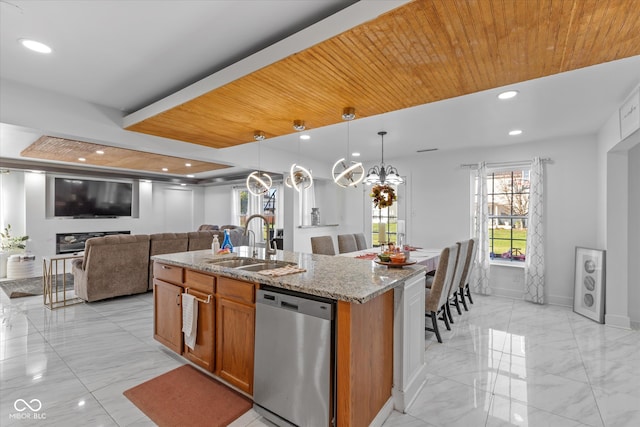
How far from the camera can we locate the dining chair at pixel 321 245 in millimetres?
4402

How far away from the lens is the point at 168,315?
8.82 feet

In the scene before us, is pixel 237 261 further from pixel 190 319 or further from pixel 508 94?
pixel 508 94

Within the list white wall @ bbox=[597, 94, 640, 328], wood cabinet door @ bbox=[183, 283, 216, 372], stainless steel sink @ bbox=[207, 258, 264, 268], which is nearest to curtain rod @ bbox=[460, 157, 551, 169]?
white wall @ bbox=[597, 94, 640, 328]

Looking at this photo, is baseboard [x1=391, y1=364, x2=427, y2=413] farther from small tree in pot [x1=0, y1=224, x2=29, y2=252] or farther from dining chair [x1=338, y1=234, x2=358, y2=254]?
small tree in pot [x1=0, y1=224, x2=29, y2=252]

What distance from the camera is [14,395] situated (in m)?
2.15

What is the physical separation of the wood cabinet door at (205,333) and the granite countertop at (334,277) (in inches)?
8.6

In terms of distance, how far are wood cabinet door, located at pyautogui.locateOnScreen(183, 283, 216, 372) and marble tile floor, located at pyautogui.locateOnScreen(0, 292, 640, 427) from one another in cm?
45

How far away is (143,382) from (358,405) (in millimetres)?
1772

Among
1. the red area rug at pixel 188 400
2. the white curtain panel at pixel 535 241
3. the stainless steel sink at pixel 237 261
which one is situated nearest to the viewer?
the red area rug at pixel 188 400

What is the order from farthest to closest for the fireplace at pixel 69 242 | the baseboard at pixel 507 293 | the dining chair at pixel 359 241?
the fireplace at pixel 69 242, the dining chair at pixel 359 241, the baseboard at pixel 507 293

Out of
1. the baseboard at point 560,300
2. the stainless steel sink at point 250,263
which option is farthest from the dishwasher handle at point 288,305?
the baseboard at point 560,300

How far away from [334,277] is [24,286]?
6225mm

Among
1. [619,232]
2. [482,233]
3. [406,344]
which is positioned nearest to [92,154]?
[406,344]

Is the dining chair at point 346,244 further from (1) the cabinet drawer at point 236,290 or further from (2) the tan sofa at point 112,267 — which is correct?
(2) the tan sofa at point 112,267
